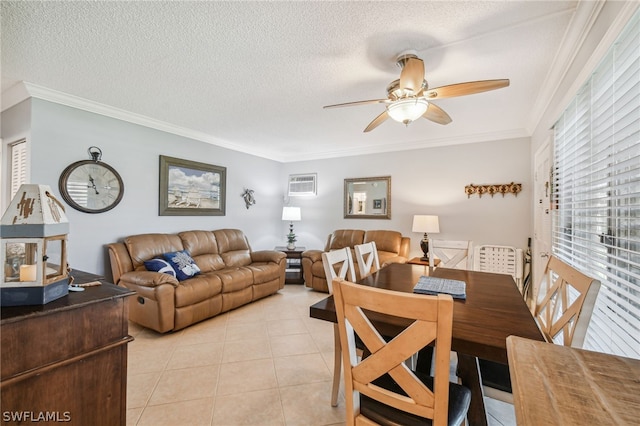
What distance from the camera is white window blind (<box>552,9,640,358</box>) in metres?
1.18

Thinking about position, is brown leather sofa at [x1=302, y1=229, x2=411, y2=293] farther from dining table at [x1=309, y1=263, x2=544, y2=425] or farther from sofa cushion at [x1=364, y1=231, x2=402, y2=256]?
dining table at [x1=309, y1=263, x2=544, y2=425]

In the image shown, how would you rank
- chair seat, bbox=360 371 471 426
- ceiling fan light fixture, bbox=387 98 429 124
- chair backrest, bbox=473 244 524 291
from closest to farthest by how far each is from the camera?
chair seat, bbox=360 371 471 426 < ceiling fan light fixture, bbox=387 98 429 124 < chair backrest, bbox=473 244 524 291

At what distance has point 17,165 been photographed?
3096 mm

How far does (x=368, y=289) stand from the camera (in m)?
0.96

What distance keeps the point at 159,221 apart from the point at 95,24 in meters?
2.51

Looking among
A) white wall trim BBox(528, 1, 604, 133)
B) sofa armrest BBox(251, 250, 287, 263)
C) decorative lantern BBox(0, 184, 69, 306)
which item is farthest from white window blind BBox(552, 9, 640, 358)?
sofa armrest BBox(251, 250, 287, 263)

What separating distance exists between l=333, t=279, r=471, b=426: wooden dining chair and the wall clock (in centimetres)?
336

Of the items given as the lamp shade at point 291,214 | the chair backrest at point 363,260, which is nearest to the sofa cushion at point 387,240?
the lamp shade at point 291,214

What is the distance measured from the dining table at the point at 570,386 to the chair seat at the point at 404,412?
1.53 feet

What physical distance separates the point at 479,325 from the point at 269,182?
4974 millimetres

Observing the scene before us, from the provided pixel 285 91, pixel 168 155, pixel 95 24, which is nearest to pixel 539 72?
pixel 285 91

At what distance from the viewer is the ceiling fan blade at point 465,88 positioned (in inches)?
69.6

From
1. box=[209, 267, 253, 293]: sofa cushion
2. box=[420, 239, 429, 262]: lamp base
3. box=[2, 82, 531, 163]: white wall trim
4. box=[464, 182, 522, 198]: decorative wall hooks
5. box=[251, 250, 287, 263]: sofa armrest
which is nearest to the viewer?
box=[2, 82, 531, 163]: white wall trim

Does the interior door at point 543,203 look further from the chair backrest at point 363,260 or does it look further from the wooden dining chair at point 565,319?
the chair backrest at point 363,260
